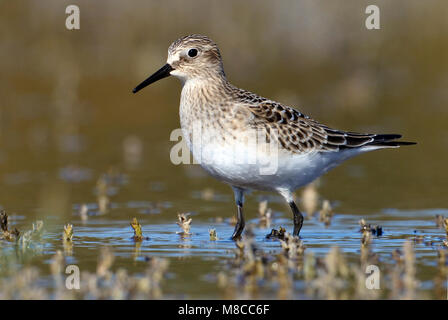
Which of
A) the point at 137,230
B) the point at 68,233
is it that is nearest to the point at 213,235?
the point at 137,230

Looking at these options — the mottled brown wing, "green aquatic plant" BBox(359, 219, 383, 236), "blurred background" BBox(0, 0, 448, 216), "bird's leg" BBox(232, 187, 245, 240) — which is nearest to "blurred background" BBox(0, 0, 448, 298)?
"blurred background" BBox(0, 0, 448, 216)

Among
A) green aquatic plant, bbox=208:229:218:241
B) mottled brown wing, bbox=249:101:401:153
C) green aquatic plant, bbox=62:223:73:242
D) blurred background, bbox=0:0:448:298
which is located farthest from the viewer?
blurred background, bbox=0:0:448:298

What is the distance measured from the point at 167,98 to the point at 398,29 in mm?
8126

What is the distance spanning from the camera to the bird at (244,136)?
10086 millimetres

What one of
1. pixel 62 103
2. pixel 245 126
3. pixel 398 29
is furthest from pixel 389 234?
pixel 398 29

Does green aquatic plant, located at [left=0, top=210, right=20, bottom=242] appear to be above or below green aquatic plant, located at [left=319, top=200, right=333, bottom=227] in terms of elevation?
below

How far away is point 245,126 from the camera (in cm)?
1020

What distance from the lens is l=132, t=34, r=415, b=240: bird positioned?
10086mm

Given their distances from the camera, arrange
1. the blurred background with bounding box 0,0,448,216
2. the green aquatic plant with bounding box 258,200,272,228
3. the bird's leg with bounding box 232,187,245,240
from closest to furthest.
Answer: the bird's leg with bounding box 232,187,245,240 < the green aquatic plant with bounding box 258,200,272,228 < the blurred background with bounding box 0,0,448,216

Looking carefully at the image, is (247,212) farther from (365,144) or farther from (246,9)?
(246,9)

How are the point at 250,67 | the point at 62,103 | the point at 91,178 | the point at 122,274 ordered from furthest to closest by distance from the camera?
the point at 250,67
the point at 62,103
the point at 91,178
the point at 122,274

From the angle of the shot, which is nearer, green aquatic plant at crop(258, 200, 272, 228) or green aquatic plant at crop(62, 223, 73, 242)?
green aquatic plant at crop(62, 223, 73, 242)

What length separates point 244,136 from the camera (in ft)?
33.2

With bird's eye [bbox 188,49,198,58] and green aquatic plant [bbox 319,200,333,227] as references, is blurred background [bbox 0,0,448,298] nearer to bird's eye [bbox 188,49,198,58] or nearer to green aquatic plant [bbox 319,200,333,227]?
green aquatic plant [bbox 319,200,333,227]
